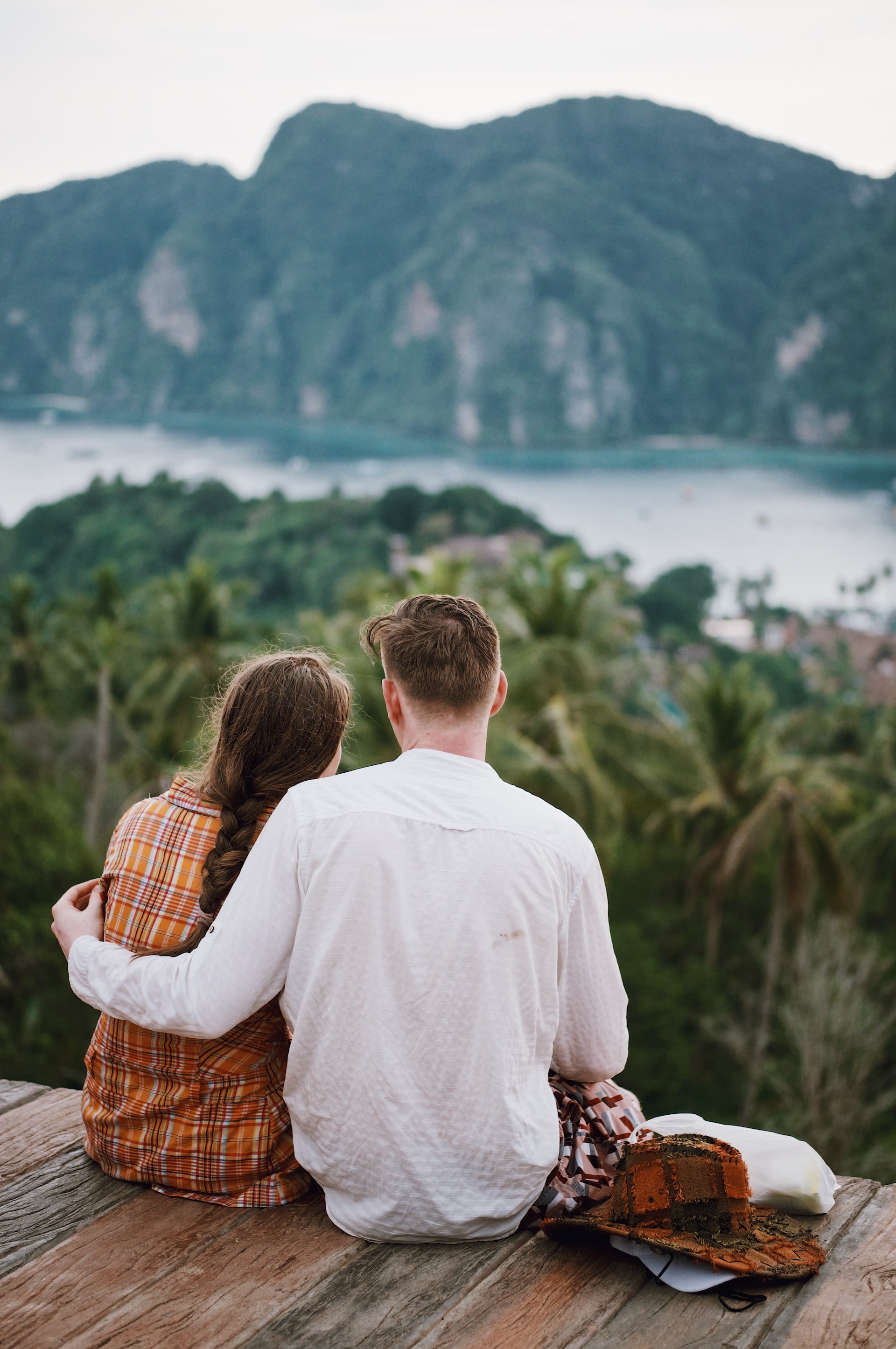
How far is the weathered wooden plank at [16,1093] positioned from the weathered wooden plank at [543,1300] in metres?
1.36

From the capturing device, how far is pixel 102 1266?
2.10 meters

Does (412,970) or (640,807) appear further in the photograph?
(640,807)

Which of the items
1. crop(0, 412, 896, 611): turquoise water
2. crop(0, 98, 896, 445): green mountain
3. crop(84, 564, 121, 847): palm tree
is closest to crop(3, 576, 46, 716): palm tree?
crop(84, 564, 121, 847): palm tree

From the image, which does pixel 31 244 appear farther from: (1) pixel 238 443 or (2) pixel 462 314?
(2) pixel 462 314

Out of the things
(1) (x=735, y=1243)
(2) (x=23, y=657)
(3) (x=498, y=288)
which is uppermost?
(3) (x=498, y=288)

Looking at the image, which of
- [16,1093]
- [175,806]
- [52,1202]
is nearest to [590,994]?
[175,806]

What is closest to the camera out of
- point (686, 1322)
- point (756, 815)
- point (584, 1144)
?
point (686, 1322)

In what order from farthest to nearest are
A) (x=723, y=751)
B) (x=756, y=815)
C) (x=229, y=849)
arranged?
(x=723, y=751) < (x=756, y=815) < (x=229, y=849)

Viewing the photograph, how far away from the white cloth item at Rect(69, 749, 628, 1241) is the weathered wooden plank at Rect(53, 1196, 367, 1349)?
0.61 ft

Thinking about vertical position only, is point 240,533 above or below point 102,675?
above

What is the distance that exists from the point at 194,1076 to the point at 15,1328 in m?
0.50

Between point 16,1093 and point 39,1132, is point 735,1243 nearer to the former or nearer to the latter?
point 39,1132

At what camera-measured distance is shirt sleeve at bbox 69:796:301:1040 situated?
6.48 ft

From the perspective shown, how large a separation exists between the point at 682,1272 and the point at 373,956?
82cm
